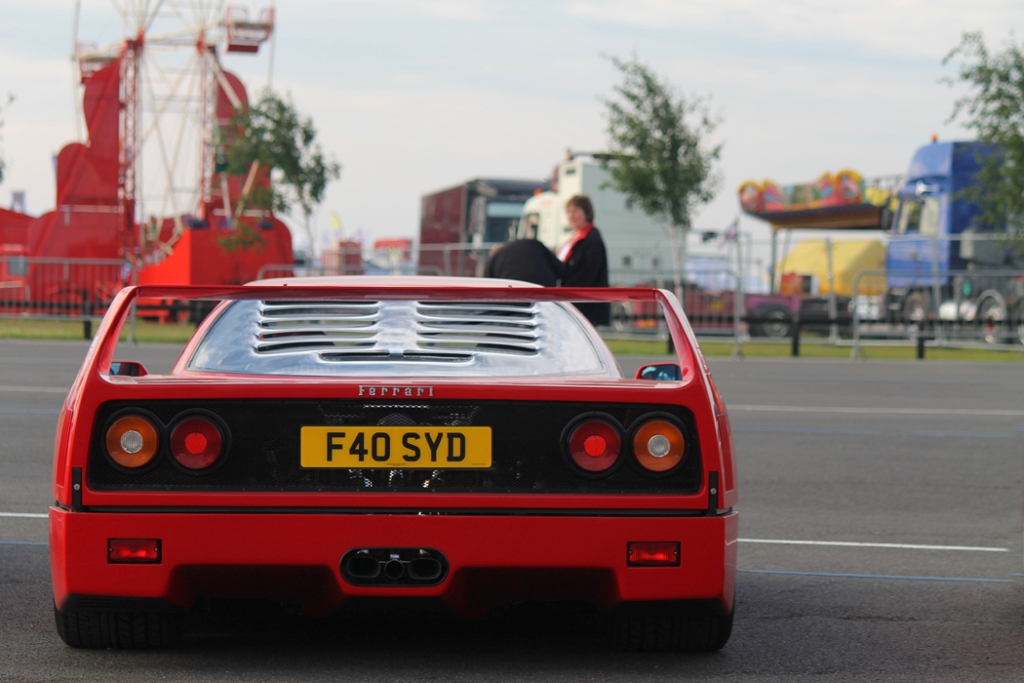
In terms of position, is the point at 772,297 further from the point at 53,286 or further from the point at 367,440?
the point at 367,440

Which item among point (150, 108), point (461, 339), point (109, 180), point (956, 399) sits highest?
point (150, 108)

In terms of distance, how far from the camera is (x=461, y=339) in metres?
4.32

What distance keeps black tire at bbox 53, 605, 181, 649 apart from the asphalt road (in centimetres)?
4

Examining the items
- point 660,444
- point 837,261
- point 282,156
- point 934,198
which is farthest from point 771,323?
point 660,444

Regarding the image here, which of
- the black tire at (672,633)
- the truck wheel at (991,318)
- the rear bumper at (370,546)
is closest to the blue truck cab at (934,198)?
the truck wheel at (991,318)

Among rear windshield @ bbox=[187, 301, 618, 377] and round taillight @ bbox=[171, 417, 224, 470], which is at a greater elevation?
rear windshield @ bbox=[187, 301, 618, 377]

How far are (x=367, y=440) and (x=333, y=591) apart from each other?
38 cm

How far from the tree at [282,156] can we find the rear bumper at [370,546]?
28.7 meters

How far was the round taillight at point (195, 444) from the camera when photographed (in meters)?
3.38

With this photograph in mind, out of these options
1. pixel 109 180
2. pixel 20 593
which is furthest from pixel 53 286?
pixel 20 593

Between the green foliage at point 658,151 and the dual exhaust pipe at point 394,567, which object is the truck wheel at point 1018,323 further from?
the dual exhaust pipe at point 394,567

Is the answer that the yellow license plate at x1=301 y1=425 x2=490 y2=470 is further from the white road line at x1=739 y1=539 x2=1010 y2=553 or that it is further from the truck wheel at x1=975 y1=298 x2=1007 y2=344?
the truck wheel at x1=975 y1=298 x2=1007 y2=344

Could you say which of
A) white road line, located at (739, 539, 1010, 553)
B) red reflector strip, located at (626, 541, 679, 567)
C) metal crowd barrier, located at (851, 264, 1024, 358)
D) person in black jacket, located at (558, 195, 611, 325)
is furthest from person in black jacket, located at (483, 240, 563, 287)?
metal crowd barrier, located at (851, 264, 1024, 358)

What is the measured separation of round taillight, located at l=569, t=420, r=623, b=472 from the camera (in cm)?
341
